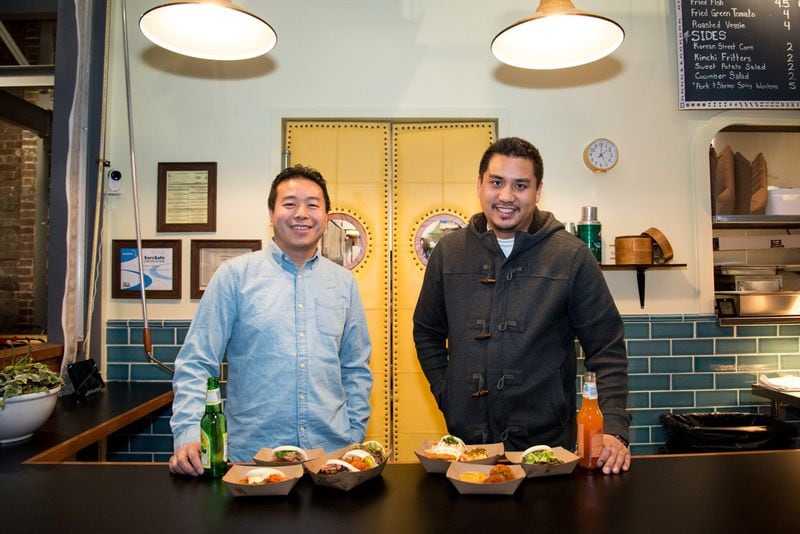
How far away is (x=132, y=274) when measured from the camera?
3.41 m

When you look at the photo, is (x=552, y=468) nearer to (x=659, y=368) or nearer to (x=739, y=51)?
(x=659, y=368)

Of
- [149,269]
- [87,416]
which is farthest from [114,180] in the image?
[87,416]

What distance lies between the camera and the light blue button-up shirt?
1801 millimetres

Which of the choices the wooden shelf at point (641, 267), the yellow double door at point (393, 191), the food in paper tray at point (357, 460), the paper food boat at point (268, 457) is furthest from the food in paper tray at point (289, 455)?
the wooden shelf at point (641, 267)

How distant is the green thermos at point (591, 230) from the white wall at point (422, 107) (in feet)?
0.51

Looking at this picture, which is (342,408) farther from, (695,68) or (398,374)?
(695,68)

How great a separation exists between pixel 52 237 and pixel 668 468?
10.3ft

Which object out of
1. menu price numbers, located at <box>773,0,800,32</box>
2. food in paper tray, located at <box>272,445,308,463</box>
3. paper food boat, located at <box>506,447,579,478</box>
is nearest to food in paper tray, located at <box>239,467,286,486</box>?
food in paper tray, located at <box>272,445,308,463</box>

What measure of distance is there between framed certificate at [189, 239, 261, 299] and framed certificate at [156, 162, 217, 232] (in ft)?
0.31

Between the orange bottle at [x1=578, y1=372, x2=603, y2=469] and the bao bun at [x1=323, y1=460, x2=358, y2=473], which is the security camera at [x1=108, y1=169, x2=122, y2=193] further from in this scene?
the orange bottle at [x1=578, y1=372, x2=603, y2=469]

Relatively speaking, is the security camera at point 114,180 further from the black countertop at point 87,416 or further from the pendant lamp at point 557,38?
the pendant lamp at point 557,38

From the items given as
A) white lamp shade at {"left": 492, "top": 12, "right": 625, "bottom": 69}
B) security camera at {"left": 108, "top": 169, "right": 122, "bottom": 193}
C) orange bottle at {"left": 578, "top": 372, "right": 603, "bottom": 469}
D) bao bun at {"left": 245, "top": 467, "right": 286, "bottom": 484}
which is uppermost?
white lamp shade at {"left": 492, "top": 12, "right": 625, "bottom": 69}

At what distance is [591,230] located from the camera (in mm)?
3240

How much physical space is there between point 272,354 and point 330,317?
23 centimetres
